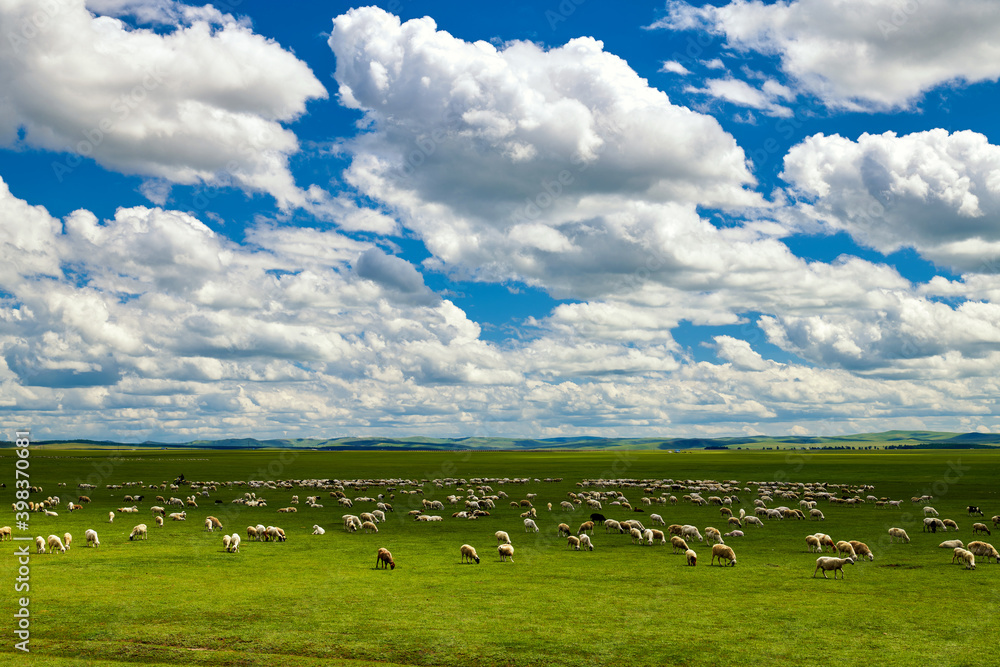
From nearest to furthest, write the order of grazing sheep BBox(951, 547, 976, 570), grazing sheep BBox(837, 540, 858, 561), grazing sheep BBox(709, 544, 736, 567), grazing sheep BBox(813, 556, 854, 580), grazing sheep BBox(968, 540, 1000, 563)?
grazing sheep BBox(813, 556, 854, 580)
grazing sheep BBox(951, 547, 976, 570)
grazing sheep BBox(709, 544, 736, 567)
grazing sheep BBox(968, 540, 1000, 563)
grazing sheep BBox(837, 540, 858, 561)

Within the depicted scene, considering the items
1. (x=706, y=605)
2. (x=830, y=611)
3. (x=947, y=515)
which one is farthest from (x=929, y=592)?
(x=947, y=515)

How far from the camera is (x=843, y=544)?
104 ft

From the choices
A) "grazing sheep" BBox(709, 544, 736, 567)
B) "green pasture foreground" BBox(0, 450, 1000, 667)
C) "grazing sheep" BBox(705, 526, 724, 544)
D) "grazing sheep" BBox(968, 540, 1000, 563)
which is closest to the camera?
"green pasture foreground" BBox(0, 450, 1000, 667)

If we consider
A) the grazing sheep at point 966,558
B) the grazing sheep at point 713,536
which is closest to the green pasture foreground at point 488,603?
the grazing sheep at point 966,558

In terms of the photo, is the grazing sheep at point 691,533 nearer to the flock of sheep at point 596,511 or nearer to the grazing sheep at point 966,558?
the flock of sheep at point 596,511

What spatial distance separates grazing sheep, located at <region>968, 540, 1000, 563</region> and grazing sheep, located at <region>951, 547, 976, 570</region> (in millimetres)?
1115

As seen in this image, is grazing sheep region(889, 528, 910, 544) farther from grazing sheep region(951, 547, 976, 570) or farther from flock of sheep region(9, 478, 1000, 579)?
grazing sheep region(951, 547, 976, 570)

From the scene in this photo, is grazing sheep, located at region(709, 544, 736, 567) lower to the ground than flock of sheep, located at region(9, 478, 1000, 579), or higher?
higher

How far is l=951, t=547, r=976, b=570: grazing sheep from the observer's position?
95.0 feet

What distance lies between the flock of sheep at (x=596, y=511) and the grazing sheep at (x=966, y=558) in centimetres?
4

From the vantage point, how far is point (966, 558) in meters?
29.5

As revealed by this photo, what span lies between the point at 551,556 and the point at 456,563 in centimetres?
515

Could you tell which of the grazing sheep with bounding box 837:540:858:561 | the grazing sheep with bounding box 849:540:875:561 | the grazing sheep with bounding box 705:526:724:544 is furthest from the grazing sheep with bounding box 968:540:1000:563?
the grazing sheep with bounding box 705:526:724:544

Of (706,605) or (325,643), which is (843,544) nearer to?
Result: (706,605)
